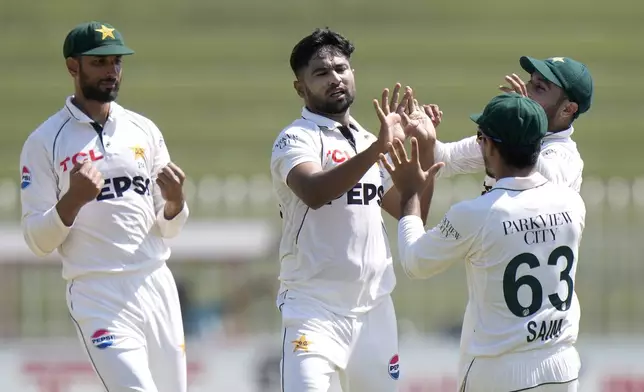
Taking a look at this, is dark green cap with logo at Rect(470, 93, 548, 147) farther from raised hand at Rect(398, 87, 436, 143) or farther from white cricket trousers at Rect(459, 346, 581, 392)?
white cricket trousers at Rect(459, 346, 581, 392)

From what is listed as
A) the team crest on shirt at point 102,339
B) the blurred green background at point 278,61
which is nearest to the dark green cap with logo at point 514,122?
the team crest on shirt at point 102,339

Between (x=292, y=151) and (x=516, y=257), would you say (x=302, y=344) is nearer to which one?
(x=292, y=151)

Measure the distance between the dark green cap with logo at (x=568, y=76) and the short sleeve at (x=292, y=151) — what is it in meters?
0.92

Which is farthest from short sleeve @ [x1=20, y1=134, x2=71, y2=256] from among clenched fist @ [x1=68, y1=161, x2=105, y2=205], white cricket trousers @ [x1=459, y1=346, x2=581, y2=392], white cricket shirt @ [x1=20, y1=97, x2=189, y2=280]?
white cricket trousers @ [x1=459, y1=346, x2=581, y2=392]

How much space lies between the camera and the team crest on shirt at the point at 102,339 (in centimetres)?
536

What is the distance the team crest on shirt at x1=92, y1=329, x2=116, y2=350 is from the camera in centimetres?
536

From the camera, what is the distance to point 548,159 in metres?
5.02

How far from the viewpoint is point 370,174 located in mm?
5273

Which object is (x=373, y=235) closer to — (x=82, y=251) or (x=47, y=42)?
(x=82, y=251)

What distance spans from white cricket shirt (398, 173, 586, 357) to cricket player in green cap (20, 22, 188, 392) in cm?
144

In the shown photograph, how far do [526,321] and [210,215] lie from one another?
17.9 ft

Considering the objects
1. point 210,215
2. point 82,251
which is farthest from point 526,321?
point 210,215

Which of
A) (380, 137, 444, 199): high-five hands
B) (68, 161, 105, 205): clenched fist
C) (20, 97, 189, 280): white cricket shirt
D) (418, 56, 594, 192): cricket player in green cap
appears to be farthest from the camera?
(20, 97, 189, 280): white cricket shirt

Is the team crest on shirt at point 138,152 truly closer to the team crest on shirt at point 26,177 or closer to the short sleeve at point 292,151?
the team crest on shirt at point 26,177
